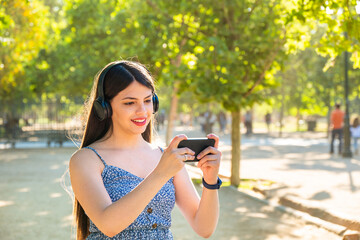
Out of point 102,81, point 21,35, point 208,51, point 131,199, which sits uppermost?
point 21,35

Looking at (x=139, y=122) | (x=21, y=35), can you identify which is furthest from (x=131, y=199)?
(x=21, y=35)

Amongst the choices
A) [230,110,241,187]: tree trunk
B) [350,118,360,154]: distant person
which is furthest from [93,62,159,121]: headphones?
[350,118,360,154]: distant person

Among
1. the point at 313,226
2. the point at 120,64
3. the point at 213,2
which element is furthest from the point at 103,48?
the point at 120,64

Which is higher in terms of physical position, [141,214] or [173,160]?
[173,160]

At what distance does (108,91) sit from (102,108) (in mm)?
103

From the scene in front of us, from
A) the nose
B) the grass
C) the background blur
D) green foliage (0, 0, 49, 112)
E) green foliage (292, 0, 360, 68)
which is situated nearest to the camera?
the nose

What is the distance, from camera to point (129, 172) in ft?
8.79

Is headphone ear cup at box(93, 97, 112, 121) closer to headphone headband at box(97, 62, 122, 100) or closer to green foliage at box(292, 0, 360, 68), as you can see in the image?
headphone headband at box(97, 62, 122, 100)

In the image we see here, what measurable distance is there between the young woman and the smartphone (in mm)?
28

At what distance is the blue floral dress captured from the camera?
8.43 feet

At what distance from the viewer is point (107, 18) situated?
20.1 metres

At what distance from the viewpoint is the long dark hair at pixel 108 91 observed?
2659mm

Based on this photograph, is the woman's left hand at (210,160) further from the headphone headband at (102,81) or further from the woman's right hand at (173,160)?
the headphone headband at (102,81)

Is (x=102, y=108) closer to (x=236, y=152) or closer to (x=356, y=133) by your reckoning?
(x=236, y=152)
